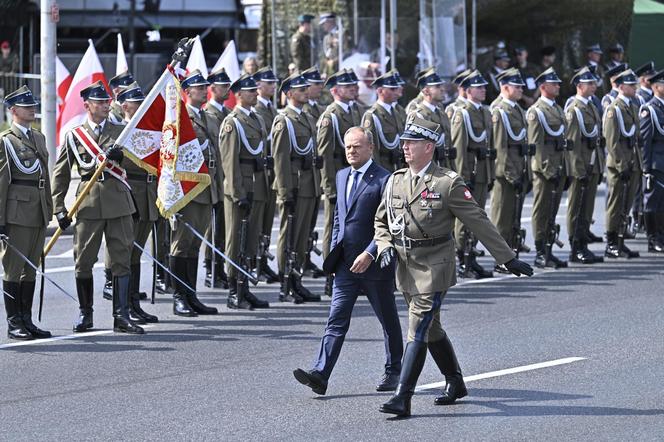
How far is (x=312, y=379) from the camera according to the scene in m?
9.52

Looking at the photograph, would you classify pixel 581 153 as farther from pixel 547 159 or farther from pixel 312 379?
pixel 312 379

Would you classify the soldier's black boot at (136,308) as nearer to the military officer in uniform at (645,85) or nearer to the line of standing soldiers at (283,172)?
the line of standing soldiers at (283,172)

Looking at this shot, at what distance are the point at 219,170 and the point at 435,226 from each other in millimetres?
5010

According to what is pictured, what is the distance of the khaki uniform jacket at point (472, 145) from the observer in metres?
16.0

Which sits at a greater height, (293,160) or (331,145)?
(331,145)

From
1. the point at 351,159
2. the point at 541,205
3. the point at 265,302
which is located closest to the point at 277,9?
the point at 541,205

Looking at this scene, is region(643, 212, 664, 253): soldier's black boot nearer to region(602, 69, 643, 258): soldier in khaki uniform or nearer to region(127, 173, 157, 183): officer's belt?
region(602, 69, 643, 258): soldier in khaki uniform

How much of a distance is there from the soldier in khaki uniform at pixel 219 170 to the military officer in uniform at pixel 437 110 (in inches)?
93.5

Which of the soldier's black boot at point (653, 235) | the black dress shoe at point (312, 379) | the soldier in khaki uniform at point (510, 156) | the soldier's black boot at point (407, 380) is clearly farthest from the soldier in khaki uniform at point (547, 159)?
the soldier's black boot at point (407, 380)

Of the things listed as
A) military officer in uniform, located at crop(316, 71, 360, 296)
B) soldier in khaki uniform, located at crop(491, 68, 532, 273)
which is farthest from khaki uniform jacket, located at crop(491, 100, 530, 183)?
military officer in uniform, located at crop(316, 71, 360, 296)

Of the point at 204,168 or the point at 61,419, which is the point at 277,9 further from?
the point at 61,419

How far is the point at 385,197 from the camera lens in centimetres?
939

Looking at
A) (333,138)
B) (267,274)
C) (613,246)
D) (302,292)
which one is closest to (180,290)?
(302,292)

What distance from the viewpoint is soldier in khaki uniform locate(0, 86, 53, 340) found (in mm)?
11883
